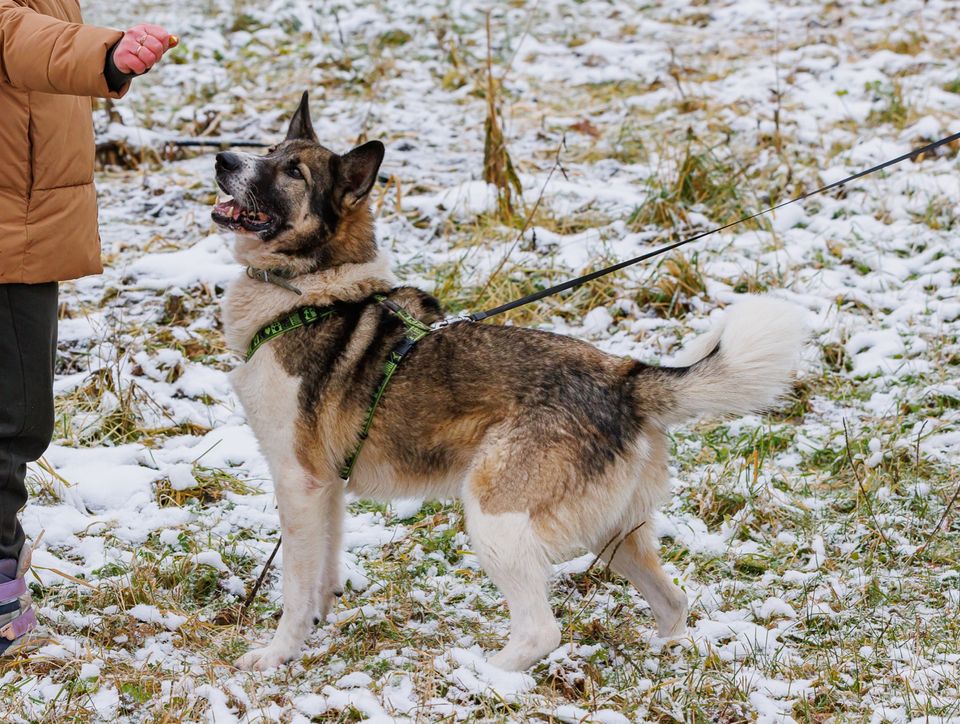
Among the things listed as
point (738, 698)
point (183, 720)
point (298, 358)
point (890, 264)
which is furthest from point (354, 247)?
point (890, 264)

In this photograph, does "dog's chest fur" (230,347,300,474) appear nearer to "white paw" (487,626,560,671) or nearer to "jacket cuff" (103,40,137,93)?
"white paw" (487,626,560,671)

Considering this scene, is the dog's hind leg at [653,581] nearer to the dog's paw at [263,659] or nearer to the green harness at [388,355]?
the green harness at [388,355]

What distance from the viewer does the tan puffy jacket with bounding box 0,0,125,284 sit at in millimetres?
2736

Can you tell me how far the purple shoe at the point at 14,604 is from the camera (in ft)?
11.1

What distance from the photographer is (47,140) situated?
10.1 feet

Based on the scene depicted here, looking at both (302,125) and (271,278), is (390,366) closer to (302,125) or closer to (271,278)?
(271,278)

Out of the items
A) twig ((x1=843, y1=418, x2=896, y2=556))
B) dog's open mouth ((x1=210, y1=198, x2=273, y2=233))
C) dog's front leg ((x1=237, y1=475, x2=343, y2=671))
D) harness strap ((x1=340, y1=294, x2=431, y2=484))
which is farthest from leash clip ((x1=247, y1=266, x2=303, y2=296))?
twig ((x1=843, y1=418, x2=896, y2=556))

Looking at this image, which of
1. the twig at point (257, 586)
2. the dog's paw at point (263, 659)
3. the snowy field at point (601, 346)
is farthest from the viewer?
the twig at point (257, 586)

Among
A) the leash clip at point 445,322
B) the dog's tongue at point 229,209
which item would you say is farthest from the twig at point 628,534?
the dog's tongue at point 229,209

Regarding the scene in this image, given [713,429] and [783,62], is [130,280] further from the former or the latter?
[783,62]

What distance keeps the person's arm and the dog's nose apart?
699mm

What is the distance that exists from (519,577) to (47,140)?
6.61ft

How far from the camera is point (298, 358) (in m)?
3.52

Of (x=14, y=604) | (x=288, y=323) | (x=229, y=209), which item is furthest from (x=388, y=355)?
(x=14, y=604)
